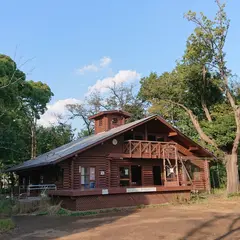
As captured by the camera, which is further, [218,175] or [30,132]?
[30,132]

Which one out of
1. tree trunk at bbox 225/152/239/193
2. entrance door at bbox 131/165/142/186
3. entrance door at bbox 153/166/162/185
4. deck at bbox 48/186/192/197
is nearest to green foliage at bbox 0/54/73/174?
deck at bbox 48/186/192/197

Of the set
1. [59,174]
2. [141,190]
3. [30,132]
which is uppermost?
[30,132]

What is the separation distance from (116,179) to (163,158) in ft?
11.5

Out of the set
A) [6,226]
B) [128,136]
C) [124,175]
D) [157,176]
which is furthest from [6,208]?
[157,176]

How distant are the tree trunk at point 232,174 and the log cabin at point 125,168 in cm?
152

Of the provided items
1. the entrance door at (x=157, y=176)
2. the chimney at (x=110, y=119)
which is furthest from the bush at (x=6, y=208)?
the entrance door at (x=157, y=176)

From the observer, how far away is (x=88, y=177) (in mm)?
20875

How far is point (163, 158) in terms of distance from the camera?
2208 cm

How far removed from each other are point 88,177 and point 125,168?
2927mm

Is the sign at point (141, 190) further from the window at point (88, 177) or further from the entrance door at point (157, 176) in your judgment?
the entrance door at point (157, 176)

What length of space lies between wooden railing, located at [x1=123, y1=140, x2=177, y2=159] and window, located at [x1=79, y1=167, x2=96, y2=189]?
261 centimetres

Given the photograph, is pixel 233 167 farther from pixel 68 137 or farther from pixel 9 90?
pixel 68 137

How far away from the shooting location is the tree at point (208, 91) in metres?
25.0

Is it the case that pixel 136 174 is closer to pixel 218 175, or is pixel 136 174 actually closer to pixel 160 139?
pixel 160 139
